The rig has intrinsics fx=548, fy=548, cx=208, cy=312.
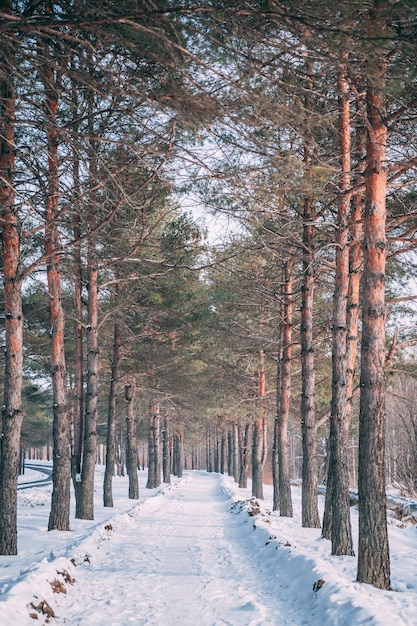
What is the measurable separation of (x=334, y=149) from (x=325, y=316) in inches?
286

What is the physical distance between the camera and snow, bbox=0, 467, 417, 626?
596cm

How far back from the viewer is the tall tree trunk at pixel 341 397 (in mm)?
9773

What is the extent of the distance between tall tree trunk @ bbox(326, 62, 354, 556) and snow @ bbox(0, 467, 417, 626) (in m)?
0.57

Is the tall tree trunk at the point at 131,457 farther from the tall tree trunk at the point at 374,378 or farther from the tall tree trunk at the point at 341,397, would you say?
the tall tree trunk at the point at 374,378

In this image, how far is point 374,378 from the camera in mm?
7520

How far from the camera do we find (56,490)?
469 inches

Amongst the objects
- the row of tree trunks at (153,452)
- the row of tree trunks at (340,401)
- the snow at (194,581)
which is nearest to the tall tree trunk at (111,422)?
the snow at (194,581)

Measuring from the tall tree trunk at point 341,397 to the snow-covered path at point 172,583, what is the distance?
1669 millimetres

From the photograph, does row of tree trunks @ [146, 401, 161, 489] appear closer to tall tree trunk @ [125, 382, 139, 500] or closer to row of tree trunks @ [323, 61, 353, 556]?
tall tree trunk @ [125, 382, 139, 500]

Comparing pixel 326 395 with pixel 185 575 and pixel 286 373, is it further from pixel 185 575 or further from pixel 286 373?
pixel 185 575

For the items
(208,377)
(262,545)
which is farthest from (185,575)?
(208,377)

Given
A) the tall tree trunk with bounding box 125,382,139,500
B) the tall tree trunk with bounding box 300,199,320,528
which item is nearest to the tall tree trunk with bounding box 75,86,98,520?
the tall tree trunk with bounding box 300,199,320,528

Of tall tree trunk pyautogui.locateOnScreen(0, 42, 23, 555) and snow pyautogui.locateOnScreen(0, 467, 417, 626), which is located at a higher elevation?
tall tree trunk pyautogui.locateOnScreen(0, 42, 23, 555)

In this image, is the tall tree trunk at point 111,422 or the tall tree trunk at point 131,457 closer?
the tall tree trunk at point 111,422
